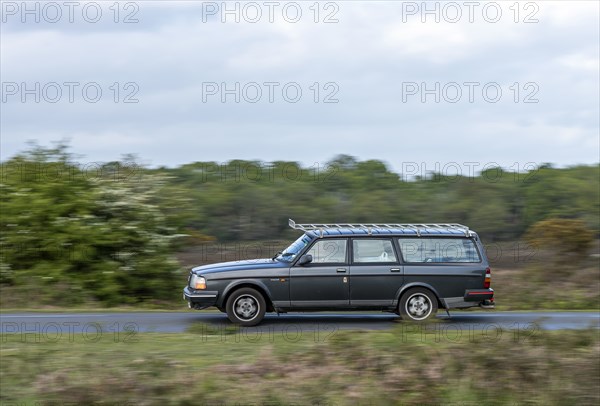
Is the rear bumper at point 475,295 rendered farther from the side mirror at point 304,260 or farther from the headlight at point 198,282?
the headlight at point 198,282

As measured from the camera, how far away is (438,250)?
53.5 feet

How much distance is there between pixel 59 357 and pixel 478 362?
5.42 metres

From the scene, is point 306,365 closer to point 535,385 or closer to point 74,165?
point 535,385

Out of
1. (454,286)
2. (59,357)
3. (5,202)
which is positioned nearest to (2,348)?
(59,357)

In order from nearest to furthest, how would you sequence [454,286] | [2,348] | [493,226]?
[2,348] → [454,286] → [493,226]

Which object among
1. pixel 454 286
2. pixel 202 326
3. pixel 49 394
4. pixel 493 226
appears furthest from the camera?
pixel 493 226

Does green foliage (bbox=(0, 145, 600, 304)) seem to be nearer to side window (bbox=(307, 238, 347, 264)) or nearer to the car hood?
the car hood

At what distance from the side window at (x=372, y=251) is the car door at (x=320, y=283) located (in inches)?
9.9

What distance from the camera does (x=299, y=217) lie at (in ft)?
104

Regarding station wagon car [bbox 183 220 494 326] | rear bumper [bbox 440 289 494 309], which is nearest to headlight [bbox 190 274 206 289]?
station wagon car [bbox 183 220 494 326]

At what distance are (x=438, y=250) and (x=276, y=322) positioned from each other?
3274 millimetres

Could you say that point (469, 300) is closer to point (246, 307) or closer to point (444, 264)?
point (444, 264)

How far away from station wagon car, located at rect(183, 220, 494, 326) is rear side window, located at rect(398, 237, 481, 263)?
0.7 inches

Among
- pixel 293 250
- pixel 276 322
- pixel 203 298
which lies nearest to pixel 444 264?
pixel 293 250
